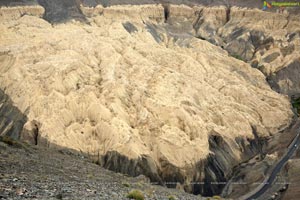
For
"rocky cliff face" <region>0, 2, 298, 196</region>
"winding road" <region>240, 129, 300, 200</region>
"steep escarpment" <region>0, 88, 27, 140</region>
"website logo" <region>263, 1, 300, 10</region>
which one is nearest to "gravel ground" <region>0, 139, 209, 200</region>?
"rocky cliff face" <region>0, 2, 298, 196</region>

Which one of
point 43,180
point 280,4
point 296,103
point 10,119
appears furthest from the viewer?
point 280,4

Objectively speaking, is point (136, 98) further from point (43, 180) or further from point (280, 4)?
point (280, 4)

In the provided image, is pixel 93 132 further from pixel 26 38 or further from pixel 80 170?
pixel 80 170

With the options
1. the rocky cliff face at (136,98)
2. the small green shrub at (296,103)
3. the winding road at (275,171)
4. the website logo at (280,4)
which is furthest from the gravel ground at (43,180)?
the website logo at (280,4)

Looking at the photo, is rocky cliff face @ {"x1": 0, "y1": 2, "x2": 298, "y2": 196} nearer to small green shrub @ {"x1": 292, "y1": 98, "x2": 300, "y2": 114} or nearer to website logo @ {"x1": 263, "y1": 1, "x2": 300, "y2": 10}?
small green shrub @ {"x1": 292, "y1": 98, "x2": 300, "y2": 114}

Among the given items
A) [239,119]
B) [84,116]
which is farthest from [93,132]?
[239,119]

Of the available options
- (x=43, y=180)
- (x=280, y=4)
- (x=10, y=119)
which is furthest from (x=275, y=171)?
(x=280, y=4)

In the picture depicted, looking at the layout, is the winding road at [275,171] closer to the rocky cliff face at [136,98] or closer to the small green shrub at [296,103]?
the rocky cliff face at [136,98]

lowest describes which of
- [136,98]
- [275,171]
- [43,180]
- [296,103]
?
[43,180]

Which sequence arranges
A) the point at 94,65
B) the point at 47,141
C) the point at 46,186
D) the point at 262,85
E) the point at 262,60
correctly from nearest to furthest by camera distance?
the point at 46,186 < the point at 47,141 < the point at 94,65 < the point at 262,85 < the point at 262,60
